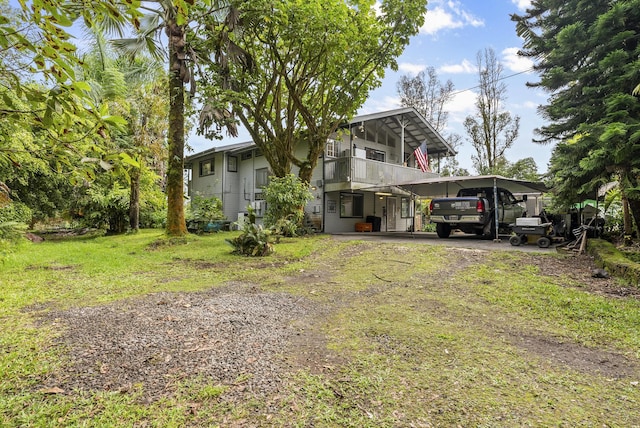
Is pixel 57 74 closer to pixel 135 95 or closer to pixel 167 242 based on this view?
pixel 167 242

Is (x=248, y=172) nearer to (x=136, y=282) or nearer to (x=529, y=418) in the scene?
(x=136, y=282)

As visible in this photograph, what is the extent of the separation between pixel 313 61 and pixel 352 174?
17.5ft

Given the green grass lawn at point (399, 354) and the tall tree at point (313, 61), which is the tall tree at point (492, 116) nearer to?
the tall tree at point (313, 61)

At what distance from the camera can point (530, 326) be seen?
413 centimetres

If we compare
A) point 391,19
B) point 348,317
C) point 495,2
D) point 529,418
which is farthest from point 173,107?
point 529,418

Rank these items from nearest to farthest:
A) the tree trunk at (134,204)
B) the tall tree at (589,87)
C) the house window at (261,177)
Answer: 1. the tall tree at (589,87)
2. the tree trunk at (134,204)
3. the house window at (261,177)

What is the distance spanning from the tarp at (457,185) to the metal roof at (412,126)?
4.36 metres

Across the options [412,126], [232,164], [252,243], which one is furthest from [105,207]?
[412,126]

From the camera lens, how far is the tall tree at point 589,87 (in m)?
7.49

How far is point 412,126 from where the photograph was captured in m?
21.1

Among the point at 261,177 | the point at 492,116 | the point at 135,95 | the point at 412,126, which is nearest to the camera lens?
the point at 135,95

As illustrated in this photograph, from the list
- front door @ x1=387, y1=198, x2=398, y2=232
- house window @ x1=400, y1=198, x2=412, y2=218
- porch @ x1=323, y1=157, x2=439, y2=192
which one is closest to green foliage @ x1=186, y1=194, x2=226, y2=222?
porch @ x1=323, y1=157, x2=439, y2=192

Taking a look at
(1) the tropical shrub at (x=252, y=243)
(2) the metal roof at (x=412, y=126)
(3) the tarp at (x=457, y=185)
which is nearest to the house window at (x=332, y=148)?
(2) the metal roof at (x=412, y=126)

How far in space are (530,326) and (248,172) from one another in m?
19.6
